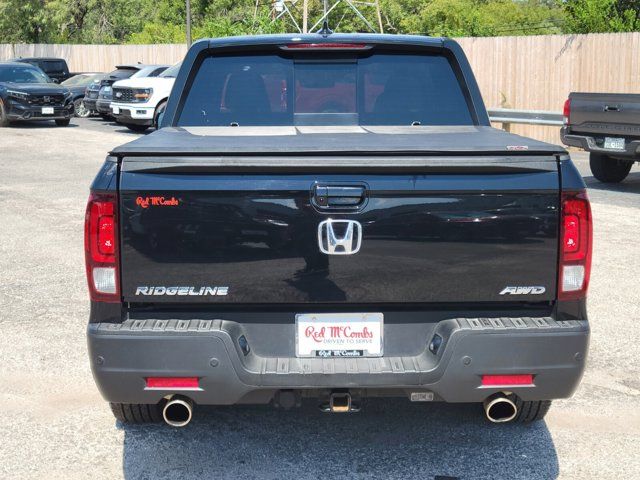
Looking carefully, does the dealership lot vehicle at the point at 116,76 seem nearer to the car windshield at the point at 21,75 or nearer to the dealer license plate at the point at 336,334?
the car windshield at the point at 21,75

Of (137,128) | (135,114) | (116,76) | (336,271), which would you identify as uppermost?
(336,271)

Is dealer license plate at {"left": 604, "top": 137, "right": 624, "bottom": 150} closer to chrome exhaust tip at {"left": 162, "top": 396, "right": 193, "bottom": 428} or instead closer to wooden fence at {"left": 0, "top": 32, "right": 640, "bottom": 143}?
wooden fence at {"left": 0, "top": 32, "right": 640, "bottom": 143}

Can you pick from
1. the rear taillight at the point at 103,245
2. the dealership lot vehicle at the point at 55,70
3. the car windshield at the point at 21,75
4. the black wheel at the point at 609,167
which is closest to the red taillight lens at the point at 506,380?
the rear taillight at the point at 103,245

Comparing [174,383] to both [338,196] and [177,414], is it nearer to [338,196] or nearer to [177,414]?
[177,414]

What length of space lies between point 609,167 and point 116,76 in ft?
60.6

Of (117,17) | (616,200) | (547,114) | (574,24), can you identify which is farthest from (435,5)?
(616,200)

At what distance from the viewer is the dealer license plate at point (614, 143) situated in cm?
1357

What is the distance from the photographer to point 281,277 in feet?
12.7

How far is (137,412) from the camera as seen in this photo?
4.64 meters

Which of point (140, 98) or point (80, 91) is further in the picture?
point (80, 91)

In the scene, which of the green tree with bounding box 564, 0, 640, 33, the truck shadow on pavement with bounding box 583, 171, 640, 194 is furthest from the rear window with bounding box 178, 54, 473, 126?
the green tree with bounding box 564, 0, 640, 33

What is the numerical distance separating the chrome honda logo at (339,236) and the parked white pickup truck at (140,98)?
823 inches

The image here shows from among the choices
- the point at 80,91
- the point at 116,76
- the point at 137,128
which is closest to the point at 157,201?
the point at 137,128

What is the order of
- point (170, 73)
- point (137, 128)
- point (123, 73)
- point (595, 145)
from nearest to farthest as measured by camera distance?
point (595, 145), point (170, 73), point (137, 128), point (123, 73)
